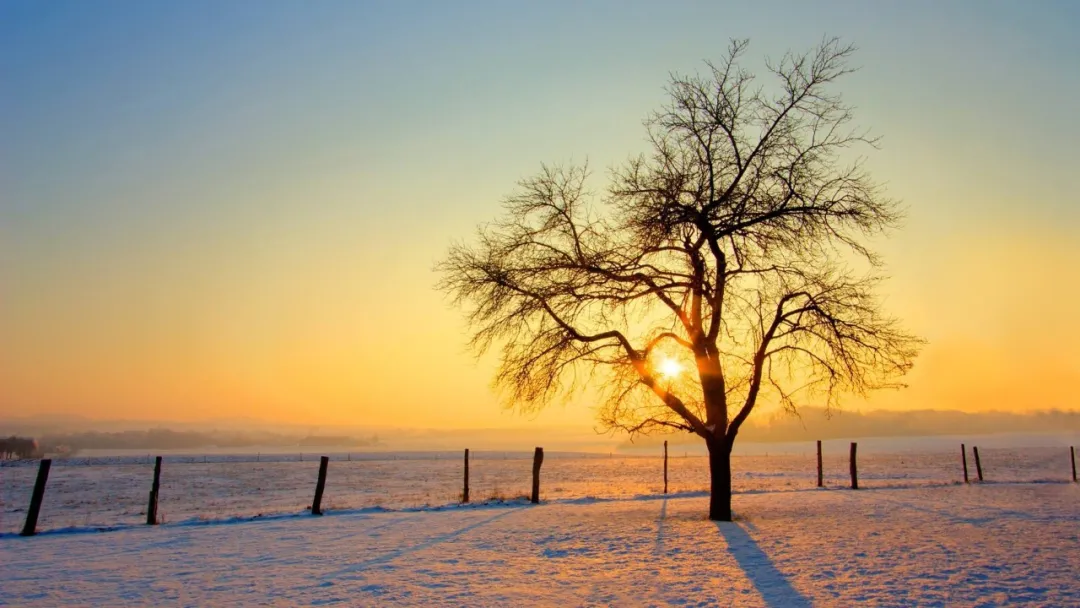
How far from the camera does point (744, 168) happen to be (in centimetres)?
1683

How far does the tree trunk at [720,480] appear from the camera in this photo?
16250 millimetres

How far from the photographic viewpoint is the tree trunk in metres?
16.2

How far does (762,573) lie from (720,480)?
6280 mm

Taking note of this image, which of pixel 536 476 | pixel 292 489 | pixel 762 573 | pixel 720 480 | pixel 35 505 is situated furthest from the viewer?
pixel 292 489

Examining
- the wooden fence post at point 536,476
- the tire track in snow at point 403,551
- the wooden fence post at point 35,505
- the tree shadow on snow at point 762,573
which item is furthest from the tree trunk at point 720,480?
the wooden fence post at point 35,505

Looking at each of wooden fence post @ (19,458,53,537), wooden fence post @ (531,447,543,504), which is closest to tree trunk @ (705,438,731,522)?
wooden fence post @ (531,447,543,504)

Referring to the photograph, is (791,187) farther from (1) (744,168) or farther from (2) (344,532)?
(2) (344,532)

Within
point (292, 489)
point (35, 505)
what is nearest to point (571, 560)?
point (35, 505)

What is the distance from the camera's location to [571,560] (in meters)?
11.4

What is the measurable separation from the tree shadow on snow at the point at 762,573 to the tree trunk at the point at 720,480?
1915mm

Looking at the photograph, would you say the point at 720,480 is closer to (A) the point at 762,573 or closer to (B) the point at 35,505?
(A) the point at 762,573

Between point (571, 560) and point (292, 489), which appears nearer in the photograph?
point (571, 560)

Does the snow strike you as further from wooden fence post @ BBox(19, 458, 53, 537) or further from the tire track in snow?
wooden fence post @ BBox(19, 458, 53, 537)

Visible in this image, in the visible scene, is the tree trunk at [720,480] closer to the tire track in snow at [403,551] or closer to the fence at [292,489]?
the tire track in snow at [403,551]
